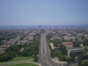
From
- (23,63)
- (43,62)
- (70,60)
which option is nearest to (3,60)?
(23,63)

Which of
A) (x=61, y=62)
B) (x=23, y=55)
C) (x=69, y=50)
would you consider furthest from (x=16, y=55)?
(x=69, y=50)

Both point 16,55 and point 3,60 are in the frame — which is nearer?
point 3,60

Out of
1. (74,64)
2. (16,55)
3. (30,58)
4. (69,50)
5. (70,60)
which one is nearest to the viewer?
(74,64)

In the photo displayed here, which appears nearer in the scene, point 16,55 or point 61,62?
point 61,62

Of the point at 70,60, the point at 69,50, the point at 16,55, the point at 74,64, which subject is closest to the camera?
the point at 74,64

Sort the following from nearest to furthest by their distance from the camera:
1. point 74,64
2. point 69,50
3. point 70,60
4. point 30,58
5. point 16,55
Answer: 1. point 74,64
2. point 70,60
3. point 30,58
4. point 16,55
5. point 69,50

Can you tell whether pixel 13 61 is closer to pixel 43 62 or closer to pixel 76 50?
pixel 43 62

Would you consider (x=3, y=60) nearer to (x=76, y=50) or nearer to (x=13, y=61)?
(x=13, y=61)

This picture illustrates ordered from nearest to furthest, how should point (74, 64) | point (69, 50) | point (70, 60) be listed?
point (74, 64)
point (70, 60)
point (69, 50)
